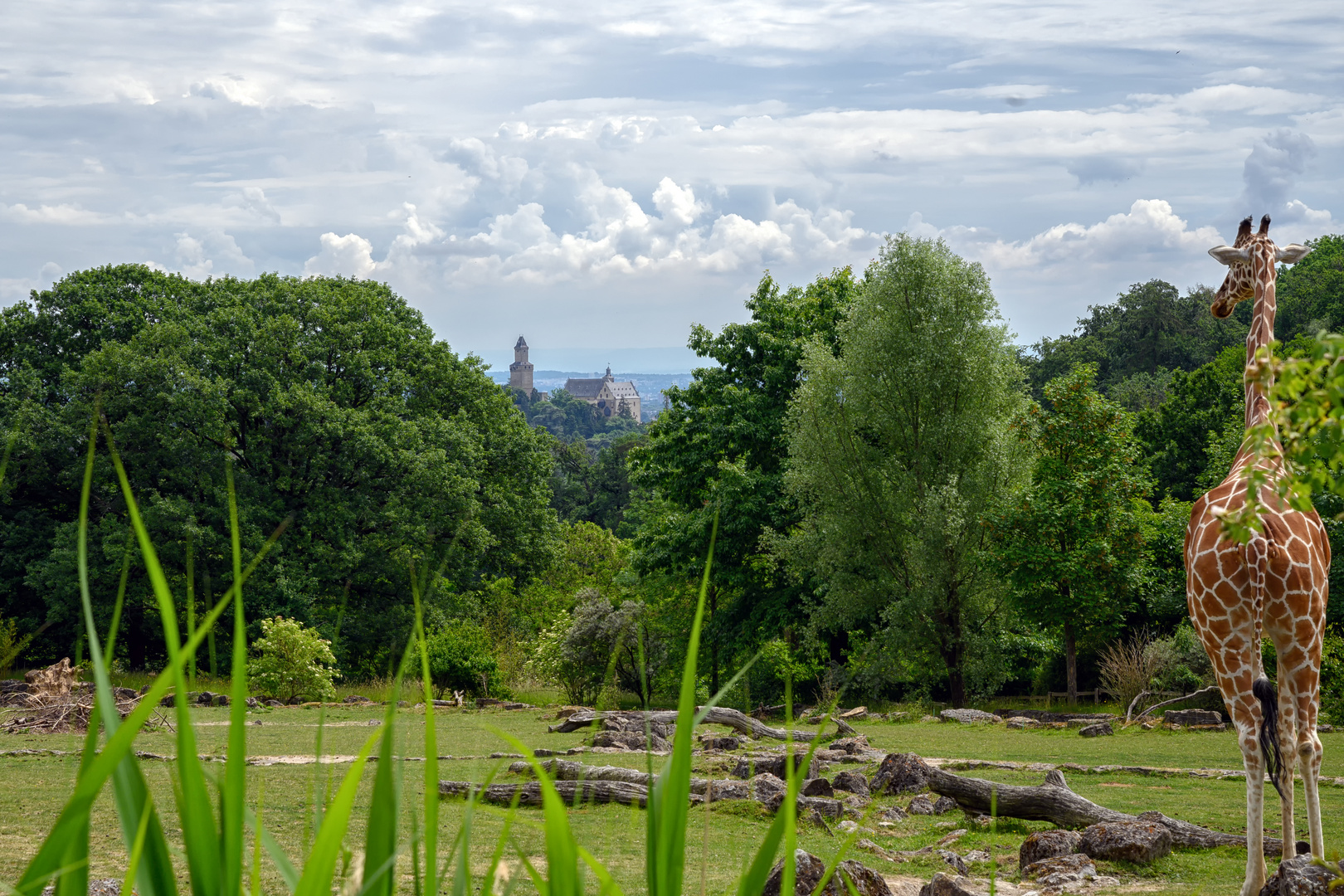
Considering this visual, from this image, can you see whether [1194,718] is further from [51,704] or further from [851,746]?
[51,704]

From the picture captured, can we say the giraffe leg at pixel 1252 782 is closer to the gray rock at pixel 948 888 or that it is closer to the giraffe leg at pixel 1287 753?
the giraffe leg at pixel 1287 753

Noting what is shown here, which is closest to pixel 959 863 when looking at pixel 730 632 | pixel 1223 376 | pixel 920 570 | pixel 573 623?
pixel 920 570

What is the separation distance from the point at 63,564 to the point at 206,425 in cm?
535

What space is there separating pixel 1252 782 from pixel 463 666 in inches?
923

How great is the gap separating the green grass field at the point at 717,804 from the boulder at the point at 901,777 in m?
0.39

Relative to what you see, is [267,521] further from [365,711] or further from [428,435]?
[365,711]

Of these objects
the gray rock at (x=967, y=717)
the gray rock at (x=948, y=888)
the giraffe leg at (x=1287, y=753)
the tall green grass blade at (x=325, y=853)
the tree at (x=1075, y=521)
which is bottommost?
the gray rock at (x=967, y=717)

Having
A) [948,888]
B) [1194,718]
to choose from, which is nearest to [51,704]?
[948,888]

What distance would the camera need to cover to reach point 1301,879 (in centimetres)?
567

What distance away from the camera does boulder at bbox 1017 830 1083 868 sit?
8.20 meters

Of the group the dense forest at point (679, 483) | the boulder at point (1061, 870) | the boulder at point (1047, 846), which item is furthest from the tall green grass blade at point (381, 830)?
the dense forest at point (679, 483)

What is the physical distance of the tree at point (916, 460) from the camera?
24719mm

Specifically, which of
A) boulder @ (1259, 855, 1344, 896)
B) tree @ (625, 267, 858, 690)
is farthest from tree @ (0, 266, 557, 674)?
boulder @ (1259, 855, 1344, 896)

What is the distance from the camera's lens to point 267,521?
31641mm
